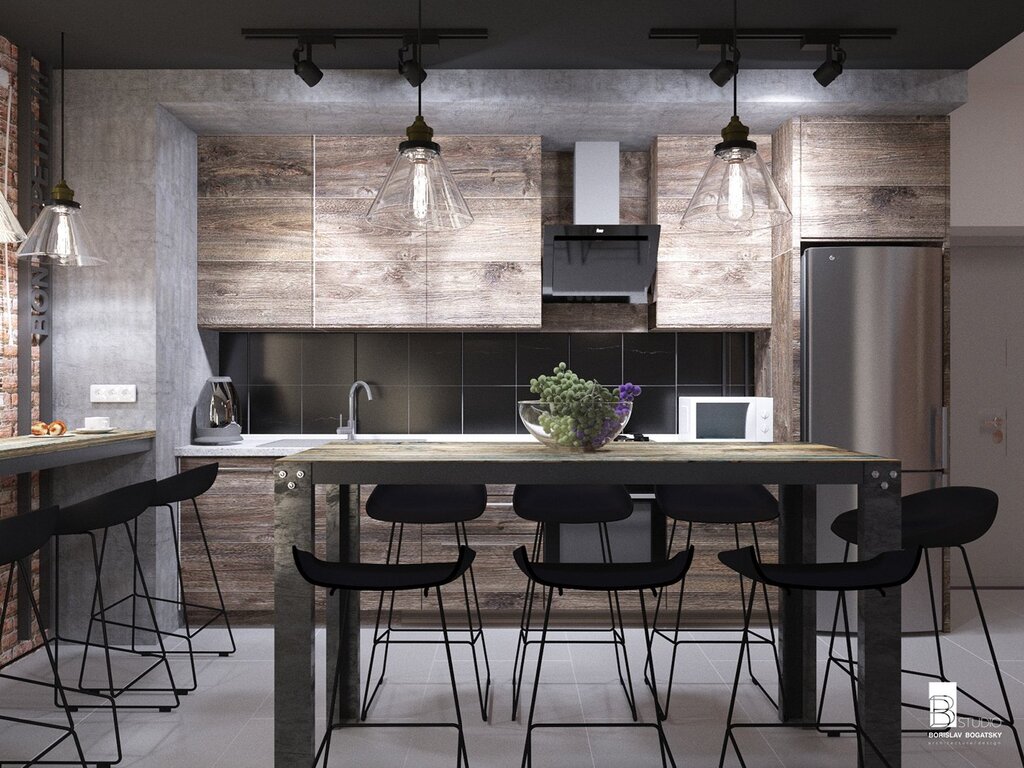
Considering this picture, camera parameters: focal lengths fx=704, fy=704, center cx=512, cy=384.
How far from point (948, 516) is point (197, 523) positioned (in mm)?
3405

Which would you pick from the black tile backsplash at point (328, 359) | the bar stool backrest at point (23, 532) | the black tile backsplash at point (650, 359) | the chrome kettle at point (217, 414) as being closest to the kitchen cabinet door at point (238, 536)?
the chrome kettle at point (217, 414)

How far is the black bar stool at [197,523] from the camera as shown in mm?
2939

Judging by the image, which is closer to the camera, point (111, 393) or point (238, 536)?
point (111, 393)

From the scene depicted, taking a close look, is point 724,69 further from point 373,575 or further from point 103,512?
point 103,512

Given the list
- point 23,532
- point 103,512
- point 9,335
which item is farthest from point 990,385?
point 9,335

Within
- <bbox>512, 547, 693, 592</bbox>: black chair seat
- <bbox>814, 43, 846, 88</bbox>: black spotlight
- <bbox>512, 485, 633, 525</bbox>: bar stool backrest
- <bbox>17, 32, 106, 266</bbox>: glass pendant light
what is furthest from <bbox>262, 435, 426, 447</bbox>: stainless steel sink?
<bbox>814, 43, 846, 88</bbox>: black spotlight

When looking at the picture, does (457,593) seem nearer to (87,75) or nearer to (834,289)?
(834,289)

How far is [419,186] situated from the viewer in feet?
7.39

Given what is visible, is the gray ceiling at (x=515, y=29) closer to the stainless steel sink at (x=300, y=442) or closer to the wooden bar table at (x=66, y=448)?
the wooden bar table at (x=66, y=448)

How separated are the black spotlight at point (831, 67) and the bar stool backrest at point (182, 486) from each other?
3235 mm

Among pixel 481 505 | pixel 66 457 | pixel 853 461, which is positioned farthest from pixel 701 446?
pixel 66 457

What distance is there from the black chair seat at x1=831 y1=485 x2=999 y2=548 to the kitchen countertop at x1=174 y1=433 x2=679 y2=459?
4.65ft

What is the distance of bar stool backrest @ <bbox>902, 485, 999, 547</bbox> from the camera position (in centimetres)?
233

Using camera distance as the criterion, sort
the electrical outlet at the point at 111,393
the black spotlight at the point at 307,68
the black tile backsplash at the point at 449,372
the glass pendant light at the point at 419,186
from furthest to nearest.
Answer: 1. the black tile backsplash at the point at 449,372
2. the electrical outlet at the point at 111,393
3. the black spotlight at the point at 307,68
4. the glass pendant light at the point at 419,186
